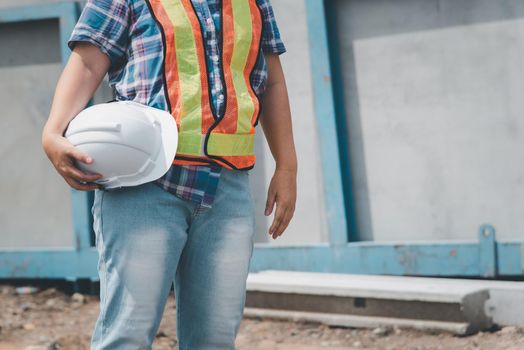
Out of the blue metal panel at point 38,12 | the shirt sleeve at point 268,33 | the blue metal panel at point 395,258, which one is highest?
the blue metal panel at point 38,12

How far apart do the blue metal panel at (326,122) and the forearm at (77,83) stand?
3.08 m

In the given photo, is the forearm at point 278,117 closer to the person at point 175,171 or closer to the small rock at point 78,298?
the person at point 175,171

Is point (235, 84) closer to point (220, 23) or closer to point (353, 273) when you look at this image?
point (220, 23)

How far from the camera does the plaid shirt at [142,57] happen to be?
1.94m

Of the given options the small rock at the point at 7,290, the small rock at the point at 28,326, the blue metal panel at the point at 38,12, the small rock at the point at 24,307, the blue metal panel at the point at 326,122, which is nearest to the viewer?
the small rock at the point at 28,326

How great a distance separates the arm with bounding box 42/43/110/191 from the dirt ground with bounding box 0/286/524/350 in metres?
2.43

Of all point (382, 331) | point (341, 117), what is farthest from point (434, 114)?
point (382, 331)

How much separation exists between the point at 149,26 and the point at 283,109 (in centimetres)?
46

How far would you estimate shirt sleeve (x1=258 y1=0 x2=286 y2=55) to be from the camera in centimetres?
221

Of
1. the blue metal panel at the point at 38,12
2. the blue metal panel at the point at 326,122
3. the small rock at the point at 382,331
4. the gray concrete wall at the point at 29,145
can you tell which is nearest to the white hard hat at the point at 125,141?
the small rock at the point at 382,331

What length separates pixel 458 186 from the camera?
4.80 m

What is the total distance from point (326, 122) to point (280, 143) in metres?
2.75

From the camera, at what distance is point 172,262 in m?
1.93

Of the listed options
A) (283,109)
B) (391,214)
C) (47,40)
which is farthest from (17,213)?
(283,109)
